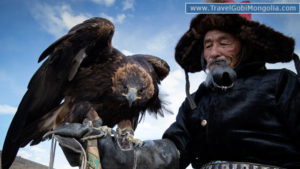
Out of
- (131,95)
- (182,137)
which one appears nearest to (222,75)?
(182,137)

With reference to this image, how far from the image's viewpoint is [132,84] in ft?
13.8

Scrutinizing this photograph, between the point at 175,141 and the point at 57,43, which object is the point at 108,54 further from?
the point at 175,141

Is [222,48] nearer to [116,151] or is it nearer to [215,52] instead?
[215,52]

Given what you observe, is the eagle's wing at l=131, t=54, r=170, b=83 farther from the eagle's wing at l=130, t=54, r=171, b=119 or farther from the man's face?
the man's face

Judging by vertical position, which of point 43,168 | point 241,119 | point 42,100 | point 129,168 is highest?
point 42,100

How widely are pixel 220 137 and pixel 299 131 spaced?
0.39 m

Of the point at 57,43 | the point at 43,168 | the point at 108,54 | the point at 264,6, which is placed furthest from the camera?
the point at 43,168

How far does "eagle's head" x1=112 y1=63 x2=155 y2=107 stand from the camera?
13.4 ft

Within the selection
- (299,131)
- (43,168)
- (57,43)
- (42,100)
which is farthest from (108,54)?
(43,168)

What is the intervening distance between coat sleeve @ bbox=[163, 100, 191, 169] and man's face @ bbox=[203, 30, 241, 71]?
40cm

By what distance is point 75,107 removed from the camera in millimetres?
3877

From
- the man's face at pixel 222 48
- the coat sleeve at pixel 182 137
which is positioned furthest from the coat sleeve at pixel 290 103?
the coat sleeve at pixel 182 137

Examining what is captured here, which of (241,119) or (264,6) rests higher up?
(264,6)

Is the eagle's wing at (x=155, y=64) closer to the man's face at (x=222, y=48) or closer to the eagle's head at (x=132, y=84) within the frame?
the eagle's head at (x=132, y=84)
